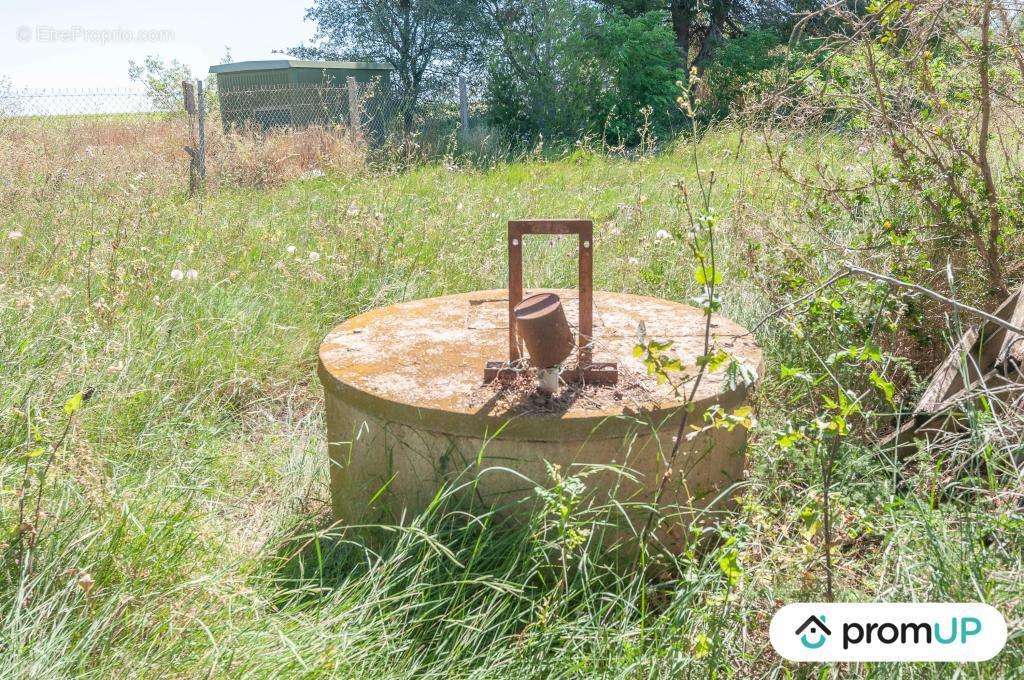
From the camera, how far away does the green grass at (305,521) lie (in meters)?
1.85

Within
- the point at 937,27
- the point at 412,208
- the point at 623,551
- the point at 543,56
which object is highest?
the point at 543,56

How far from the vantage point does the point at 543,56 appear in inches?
577

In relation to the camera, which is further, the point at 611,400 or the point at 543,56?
the point at 543,56

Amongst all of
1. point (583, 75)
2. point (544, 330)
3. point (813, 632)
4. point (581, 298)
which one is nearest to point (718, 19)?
point (583, 75)

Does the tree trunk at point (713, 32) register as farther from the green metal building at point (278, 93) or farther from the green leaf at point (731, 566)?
the green leaf at point (731, 566)

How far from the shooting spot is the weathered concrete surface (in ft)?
7.44

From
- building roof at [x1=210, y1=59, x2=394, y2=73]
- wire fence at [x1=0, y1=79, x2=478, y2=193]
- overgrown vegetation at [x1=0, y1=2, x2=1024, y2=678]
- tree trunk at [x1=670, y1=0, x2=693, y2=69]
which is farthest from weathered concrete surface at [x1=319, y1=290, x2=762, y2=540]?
tree trunk at [x1=670, y1=0, x2=693, y2=69]

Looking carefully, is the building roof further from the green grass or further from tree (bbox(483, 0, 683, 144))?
the green grass

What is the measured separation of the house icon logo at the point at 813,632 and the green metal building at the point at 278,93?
11.6 m

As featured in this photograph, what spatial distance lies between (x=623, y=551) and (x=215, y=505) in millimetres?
1354

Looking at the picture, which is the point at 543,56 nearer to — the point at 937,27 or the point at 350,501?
the point at 937,27

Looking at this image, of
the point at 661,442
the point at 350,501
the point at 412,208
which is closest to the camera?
the point at 661,442

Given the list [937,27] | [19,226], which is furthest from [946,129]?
[19,226]

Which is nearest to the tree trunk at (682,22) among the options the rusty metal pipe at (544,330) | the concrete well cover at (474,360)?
the concrete well cover at (474,360)
